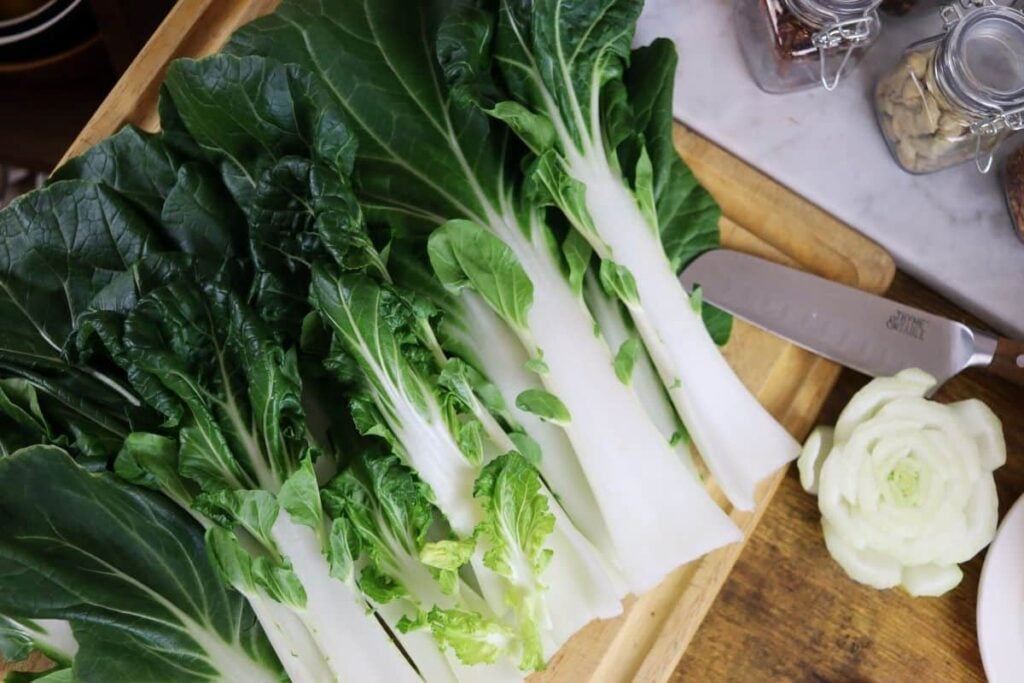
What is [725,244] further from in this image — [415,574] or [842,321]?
[415,574]

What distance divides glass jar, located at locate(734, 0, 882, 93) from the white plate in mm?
662

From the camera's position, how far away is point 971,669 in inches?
58.4

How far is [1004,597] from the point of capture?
1417 mm

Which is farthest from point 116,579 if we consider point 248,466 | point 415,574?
point 415,574

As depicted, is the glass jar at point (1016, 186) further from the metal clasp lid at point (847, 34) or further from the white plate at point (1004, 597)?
the white plate at point (1004, 597)

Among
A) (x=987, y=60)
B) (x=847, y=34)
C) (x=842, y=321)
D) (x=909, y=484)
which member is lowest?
(x=909, y=484)

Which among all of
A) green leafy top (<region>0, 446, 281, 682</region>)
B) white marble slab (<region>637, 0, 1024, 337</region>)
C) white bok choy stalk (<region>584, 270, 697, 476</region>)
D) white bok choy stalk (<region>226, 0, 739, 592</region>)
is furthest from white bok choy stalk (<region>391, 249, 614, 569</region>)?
white marble slab (<region>637, 0, 1024, 337</region>)

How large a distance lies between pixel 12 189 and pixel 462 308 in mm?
1145

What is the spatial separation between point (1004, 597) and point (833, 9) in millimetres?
803

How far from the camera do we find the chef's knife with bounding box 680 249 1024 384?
144 centimetres

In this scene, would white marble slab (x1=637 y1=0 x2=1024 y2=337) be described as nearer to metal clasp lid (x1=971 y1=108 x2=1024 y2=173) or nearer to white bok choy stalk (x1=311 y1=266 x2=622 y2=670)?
metal clasp lid (x1=971 y1=108 x2=1024 y2=173)

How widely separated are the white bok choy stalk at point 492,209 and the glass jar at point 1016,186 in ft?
2.06

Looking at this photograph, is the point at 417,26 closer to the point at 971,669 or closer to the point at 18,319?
the point at 18,319

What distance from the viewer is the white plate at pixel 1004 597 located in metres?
1.41
